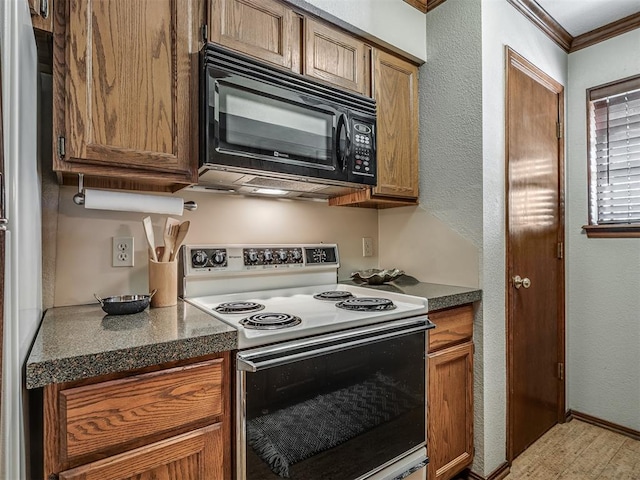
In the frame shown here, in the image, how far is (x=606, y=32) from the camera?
2.20 meters

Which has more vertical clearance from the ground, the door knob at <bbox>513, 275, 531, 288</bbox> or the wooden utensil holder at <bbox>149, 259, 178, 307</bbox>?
the wooden utensil holder at <bbox>149, 259, 178, 307</bbox>

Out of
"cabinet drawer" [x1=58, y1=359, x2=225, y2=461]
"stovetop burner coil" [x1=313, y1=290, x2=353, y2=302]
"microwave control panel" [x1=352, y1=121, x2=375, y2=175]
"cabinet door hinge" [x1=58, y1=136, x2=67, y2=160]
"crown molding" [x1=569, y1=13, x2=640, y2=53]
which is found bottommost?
"cabinet drawer" [x1=58, y1=359, x2=225, y2=461]

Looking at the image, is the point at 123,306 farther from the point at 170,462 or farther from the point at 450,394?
the point at 450,394

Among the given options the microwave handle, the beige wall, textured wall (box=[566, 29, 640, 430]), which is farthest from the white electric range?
textured wall (box=[566, 29, 640, 430])

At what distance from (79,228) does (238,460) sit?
1015mm

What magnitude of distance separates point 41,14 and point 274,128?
29.8 inches

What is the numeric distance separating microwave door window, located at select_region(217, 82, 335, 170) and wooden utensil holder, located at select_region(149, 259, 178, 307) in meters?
0.51

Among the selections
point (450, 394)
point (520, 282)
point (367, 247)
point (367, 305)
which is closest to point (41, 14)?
point (367, 305)

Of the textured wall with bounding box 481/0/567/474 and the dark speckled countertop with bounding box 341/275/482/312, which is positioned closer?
the dark speckled countertop with bounding box 341/275/482/312

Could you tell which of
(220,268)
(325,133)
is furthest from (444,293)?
(220,268)

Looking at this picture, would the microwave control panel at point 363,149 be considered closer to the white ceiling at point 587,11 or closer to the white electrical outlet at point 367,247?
the white electrical outlet at point 367,247

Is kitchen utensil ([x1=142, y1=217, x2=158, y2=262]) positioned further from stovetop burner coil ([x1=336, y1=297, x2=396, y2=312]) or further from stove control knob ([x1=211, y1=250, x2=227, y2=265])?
stovetop burner coil ([x1=336, y1=297, x2=396, y2=312])

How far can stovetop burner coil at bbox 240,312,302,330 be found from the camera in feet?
3.62

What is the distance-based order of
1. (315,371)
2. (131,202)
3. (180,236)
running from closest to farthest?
(315,371) < (131,202) < (180,236)
